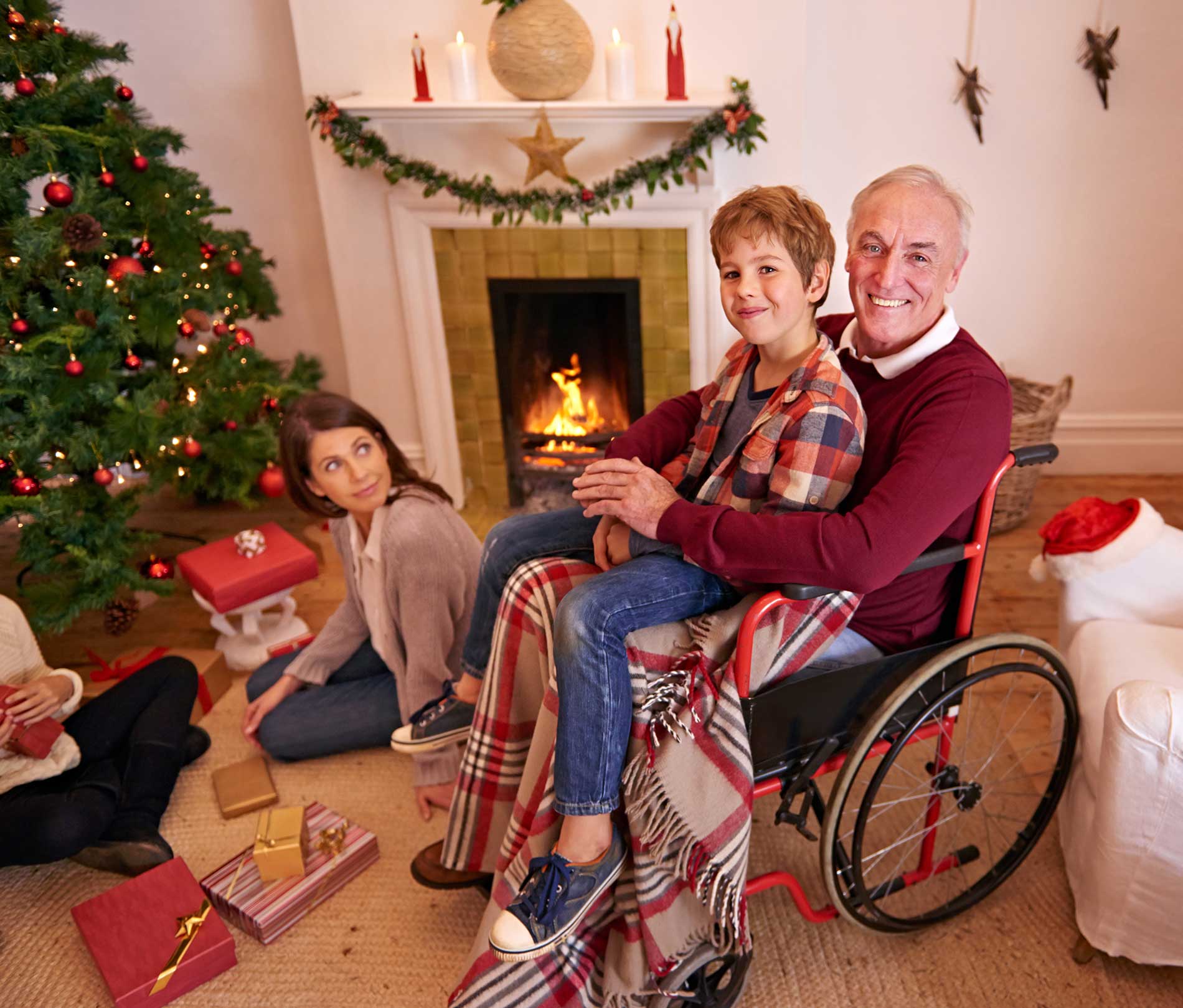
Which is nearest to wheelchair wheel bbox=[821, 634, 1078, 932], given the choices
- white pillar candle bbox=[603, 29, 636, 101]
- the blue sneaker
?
the blue sneaker

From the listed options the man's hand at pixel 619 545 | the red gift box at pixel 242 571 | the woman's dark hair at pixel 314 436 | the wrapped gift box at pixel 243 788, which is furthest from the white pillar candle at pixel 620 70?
the wrapped gift box at pixel 243 788

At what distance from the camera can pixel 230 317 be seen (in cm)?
296

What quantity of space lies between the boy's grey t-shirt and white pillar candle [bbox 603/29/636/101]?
57.0 inches

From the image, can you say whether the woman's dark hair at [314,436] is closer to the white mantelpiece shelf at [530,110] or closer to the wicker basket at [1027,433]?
the white mantelpiece shelf at [530,110]

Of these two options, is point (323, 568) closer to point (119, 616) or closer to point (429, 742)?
point (119, 616)

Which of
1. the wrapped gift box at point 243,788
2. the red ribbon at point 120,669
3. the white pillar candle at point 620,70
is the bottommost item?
the wrapped gift box at point 243,788

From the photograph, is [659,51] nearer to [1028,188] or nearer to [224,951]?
[1028,188]

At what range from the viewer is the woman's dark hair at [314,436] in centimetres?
187

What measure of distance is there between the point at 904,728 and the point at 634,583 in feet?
1.61

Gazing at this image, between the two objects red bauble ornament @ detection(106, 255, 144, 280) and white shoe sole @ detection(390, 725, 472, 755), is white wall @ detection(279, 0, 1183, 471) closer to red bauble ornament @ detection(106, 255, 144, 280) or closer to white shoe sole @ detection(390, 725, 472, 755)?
red bauble ornament @ detection(106, 255, 144, 280)

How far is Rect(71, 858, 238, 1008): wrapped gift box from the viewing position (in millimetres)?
1606

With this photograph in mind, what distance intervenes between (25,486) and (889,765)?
6.83 feet

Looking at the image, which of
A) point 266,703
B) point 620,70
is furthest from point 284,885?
point 620,70

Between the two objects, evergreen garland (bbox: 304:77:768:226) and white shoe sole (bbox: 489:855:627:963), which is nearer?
white shoe sole (bbox: 489:855:627:963)
